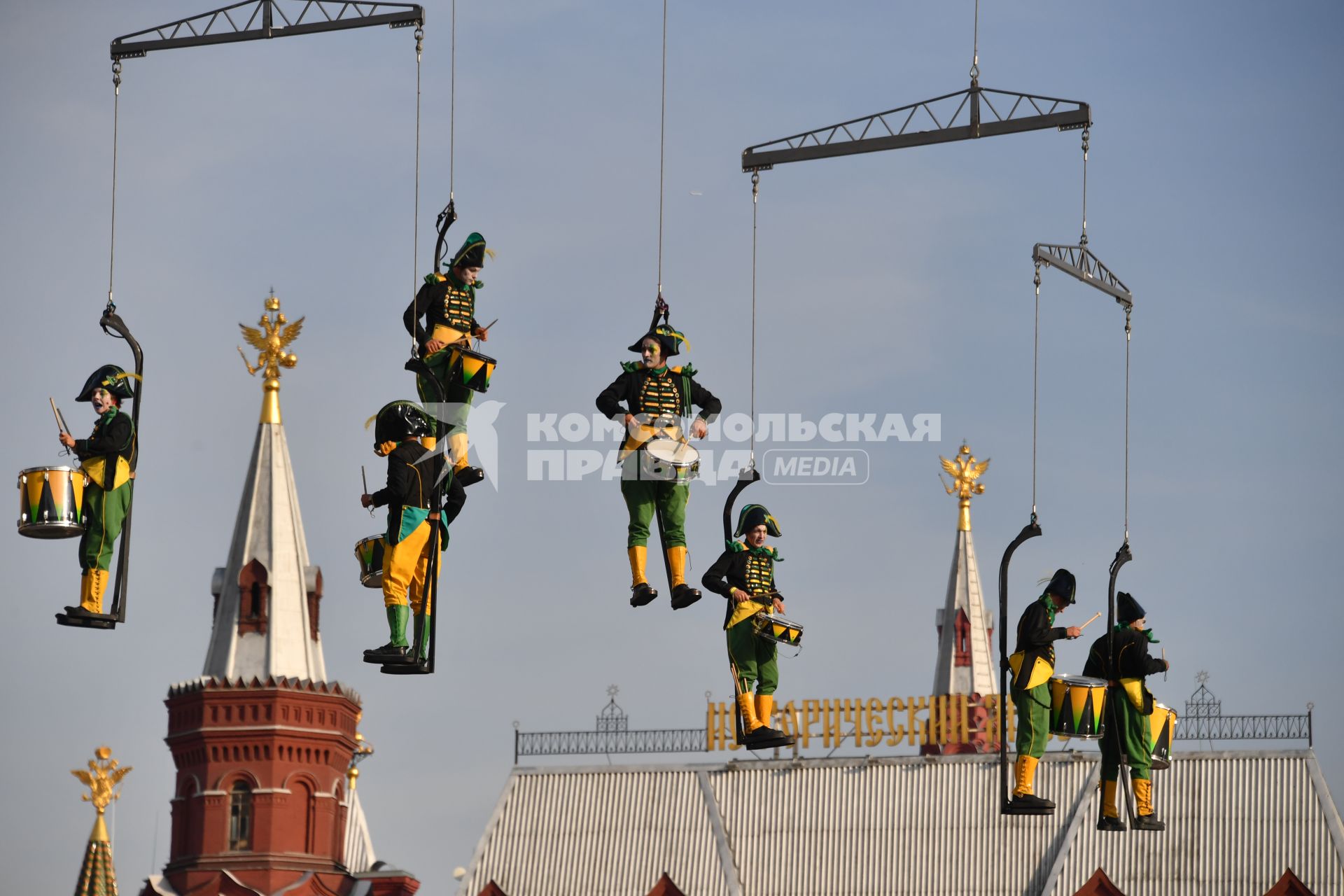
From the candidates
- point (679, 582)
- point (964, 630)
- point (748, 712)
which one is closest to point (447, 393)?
point (679, 582)

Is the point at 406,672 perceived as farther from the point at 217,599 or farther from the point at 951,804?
the point at 217,599

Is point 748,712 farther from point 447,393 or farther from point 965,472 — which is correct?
point 965,472

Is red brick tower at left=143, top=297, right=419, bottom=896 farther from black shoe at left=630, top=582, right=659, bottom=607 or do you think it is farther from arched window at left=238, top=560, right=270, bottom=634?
black shoe at left=630, top=582, right=659, bottom=607

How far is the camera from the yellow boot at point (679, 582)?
4097cm

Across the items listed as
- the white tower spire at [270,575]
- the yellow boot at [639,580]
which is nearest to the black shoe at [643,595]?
the yellow boot at [639,580]

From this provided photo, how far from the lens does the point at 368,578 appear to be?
40.5m

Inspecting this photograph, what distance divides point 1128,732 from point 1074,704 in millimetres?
821

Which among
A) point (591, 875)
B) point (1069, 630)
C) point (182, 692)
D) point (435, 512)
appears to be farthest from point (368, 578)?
point (182, 692)

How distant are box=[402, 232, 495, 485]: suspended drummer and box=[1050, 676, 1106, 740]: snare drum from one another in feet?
24.1

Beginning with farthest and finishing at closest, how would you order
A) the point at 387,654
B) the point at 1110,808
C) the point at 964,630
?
1. the point at 964,630
2. the point at 1110,808
3. the point at 387,654

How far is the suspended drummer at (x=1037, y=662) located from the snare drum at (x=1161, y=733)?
1.34 meters

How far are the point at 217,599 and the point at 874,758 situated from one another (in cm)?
1581

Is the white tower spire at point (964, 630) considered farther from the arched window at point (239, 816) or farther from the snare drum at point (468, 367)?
the snare drum at point (468, 367)

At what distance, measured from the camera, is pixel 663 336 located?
41.2m
